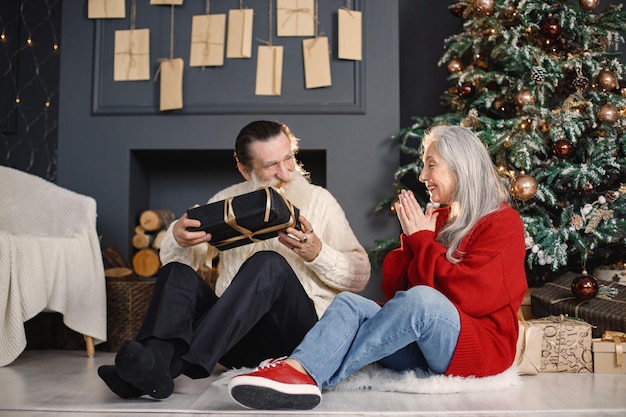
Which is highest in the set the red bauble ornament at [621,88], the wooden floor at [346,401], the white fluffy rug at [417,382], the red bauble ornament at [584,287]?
the red bauble ornament at [621,88]

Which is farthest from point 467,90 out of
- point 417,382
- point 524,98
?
point 417,382

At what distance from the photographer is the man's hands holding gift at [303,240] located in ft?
6.42

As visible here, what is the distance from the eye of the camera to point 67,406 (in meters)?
1.66

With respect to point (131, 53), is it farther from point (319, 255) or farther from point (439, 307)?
point (439, 307)

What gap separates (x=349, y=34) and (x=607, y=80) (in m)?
1.12

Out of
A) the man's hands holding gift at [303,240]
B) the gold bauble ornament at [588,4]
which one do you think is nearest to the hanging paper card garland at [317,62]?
the gold bauble ornament at [588,4]

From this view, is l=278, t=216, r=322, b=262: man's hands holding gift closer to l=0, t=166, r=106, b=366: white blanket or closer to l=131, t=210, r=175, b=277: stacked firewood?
l=0, t=166, r=106, b=366: white blanket

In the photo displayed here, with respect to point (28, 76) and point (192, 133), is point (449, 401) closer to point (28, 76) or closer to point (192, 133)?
point (192, 133)

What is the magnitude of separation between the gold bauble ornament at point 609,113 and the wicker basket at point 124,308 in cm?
192

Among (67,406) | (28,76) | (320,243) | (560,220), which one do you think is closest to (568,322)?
(560,220)

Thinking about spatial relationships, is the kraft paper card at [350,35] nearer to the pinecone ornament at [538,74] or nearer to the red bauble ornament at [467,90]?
the red bauble ornament at [467,90]

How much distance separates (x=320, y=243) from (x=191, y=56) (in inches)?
61.2

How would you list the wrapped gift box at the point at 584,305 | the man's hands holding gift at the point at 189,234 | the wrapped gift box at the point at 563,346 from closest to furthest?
the man's hands holding gift at the point at 189,234, the wrapped gift box at the point at 563,346, the wrapped gift box at the point at 584,305

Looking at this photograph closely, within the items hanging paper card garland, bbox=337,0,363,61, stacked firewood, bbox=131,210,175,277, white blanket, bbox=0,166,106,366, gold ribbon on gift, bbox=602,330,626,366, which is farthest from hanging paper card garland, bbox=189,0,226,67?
gold ribbon on gift, bbox=602,330,626,366
